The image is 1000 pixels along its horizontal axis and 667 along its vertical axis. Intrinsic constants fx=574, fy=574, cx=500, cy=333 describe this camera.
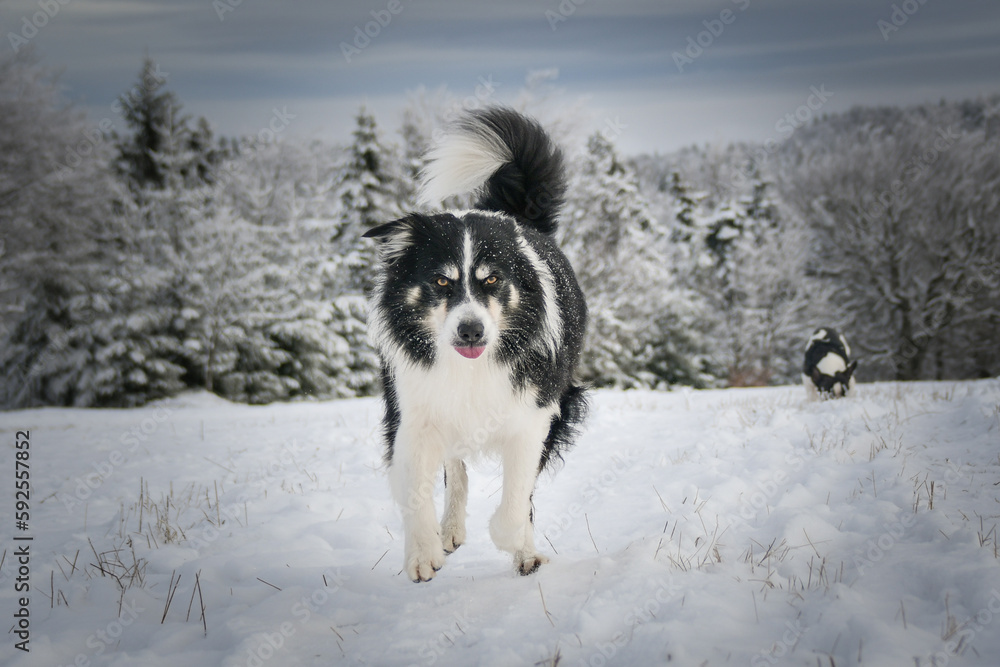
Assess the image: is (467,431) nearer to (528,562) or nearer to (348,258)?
(528,562)

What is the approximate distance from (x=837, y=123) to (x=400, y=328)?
35.2 metres

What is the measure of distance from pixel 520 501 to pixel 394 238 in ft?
5.50

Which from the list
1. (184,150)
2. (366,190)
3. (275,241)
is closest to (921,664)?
(366,190)

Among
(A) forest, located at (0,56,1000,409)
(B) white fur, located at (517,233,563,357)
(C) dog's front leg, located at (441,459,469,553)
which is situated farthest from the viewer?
(A) forest, located at (0,56,1000,409)

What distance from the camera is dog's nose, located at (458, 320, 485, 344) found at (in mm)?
2893

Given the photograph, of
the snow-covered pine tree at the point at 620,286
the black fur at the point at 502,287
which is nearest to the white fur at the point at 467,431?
the black fur at the point at 502,287

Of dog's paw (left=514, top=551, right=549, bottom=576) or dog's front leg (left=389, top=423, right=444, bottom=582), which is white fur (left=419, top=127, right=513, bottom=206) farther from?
dog's paw (left=514, top=551, right=549, bottom=576)

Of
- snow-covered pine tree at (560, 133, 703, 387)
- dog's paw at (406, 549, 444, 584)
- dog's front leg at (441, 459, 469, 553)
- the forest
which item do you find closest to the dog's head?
dog's front leg at (441, 459, 469, 553)

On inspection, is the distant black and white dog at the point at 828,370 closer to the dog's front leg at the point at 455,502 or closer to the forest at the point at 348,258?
the dog's front leg at the point at 455,502

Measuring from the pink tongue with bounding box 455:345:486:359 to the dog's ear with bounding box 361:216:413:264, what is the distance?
0.79 m

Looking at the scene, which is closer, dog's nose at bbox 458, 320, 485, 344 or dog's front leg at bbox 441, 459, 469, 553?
dog's nose at bbox 458, 320, 485, 344

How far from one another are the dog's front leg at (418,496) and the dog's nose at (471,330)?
66 cm

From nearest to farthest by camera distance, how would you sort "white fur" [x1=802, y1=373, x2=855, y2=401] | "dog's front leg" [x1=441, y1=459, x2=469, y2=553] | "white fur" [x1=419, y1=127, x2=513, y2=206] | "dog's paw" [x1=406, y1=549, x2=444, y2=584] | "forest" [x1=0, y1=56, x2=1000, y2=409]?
"dog's paw" [x1=406, y1=549, x2=444, y2=584]
"dog's front leg" [x1=441, y1=459, x2=469, y2=553]
"white fur" [x1=419, y1=127, x2=513, y2=206]
"white fur" [x1=802, y1=373, x2=855, y2=401]
"forest" [x1=0, y1=56, x2=1000, y2=409]

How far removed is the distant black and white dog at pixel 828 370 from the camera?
8164mm
